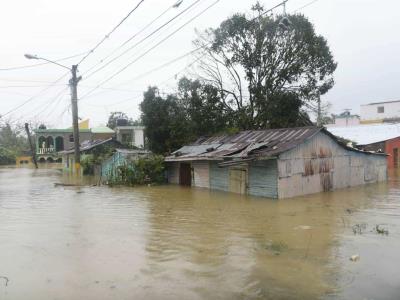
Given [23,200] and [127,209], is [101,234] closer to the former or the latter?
[127,209]

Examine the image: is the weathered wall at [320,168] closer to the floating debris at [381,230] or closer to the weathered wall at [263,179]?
the weathered wall at [263,179]

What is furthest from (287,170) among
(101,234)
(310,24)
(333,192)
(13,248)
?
(310,24)

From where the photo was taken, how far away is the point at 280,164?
62.3 feet

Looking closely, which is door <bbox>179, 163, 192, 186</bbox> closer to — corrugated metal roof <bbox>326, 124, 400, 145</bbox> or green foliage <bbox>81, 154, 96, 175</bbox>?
green foliage <bbox>81, 154, 96, 175</bbox>

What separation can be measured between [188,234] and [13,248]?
15.3ft

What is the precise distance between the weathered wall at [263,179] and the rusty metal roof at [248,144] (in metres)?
0.59

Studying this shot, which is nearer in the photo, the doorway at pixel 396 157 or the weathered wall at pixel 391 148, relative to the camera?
the weathered wall at pixel 391 148

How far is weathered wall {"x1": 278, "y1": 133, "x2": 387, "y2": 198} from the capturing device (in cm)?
1936

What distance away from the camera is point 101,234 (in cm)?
1236

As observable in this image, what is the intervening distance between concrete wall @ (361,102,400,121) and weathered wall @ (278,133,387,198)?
40941 millimetres

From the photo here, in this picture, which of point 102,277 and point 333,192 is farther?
point 333,192

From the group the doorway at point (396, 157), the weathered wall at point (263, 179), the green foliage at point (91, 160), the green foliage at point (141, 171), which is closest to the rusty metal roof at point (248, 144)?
the weathered wall at point (263, 179)

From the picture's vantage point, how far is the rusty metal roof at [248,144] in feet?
65.5

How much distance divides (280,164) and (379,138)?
1949 cm
